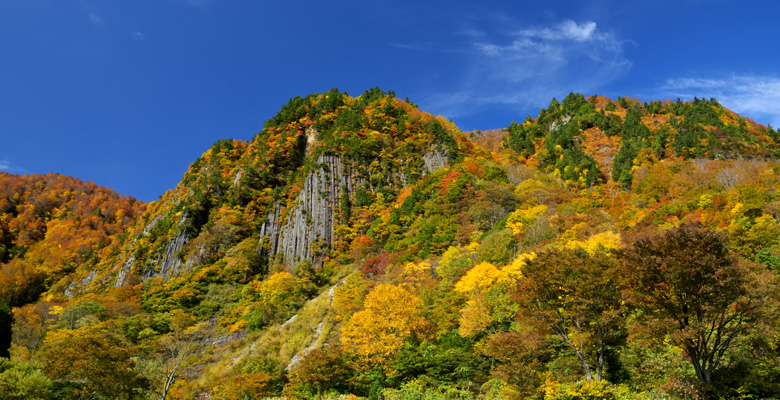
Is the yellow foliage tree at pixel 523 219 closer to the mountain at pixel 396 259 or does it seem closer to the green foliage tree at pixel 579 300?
the mountain at pixel 396 259

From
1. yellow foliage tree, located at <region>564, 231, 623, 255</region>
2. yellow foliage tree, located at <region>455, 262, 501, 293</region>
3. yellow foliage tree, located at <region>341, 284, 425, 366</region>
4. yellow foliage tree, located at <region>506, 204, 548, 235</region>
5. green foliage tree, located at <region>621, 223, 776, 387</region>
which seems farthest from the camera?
yellow foliage tree, located at <region>506, 204, 548, 235</region>

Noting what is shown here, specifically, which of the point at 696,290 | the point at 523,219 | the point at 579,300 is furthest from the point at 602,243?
the point at 696,290

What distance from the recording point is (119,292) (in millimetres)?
53469

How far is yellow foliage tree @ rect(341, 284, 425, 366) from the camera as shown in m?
23.6

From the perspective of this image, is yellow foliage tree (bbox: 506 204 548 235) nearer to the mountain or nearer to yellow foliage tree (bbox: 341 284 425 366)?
the mountain

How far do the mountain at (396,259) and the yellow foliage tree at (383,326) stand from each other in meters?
0.14

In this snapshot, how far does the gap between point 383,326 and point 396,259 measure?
20005mm

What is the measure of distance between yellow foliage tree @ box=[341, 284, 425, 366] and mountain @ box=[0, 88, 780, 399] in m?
0.14

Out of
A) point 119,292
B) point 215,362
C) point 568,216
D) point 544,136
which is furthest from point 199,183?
point 544,136

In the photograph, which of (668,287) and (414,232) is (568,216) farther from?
(668,287)

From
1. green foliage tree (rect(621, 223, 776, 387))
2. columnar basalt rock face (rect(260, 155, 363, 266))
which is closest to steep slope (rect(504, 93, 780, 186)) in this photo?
→ columnar basalt rock face (rect(260, 155, 363, 266))

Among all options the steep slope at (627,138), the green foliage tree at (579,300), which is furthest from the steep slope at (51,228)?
the steep slope at (627,138)

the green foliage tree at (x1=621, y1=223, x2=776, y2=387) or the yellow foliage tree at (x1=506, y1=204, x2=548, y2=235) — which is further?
the yellow foliage tree at (x1=506, y1=204, x2=548, y2=235)

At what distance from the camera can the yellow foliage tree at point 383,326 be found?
77.6 ft
